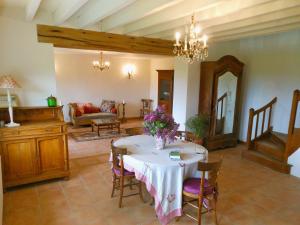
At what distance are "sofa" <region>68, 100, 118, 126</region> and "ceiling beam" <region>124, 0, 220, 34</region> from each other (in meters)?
4.22

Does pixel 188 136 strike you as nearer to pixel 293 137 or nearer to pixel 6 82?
pixel 293 137

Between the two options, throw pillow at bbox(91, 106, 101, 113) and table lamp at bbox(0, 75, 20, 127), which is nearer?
table lamp at bbox(0, 75, 20, 127)

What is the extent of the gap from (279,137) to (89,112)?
5760 millimetres

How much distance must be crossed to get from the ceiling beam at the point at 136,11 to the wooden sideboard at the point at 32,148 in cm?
171

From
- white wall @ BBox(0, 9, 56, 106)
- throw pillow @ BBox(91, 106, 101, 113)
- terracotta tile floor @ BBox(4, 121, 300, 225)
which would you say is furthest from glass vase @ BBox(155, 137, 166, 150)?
throw pillow @ BBox(91, 106, 101, 113)

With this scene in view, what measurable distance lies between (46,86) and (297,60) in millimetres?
4993

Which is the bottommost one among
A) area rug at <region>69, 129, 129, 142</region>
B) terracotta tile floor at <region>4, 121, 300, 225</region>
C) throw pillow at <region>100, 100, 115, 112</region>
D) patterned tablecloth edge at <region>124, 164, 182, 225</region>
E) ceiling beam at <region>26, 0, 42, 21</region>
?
terracotta tile floor at <region>4, 121, 300, 225</region>

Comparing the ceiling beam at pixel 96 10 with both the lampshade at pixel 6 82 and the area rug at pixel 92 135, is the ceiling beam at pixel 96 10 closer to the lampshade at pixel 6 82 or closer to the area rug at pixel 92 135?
the lampshade at pixel 6 82

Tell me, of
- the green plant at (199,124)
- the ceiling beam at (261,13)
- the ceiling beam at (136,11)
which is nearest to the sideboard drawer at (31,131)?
the ceiling beam at (136,11)

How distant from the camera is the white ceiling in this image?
2.63 meters

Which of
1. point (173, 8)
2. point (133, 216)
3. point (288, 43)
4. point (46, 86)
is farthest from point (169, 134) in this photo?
point (288, 43)

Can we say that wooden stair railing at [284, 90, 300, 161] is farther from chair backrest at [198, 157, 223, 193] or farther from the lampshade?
the lampshade

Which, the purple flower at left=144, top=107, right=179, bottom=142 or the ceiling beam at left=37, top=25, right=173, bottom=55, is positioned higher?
the ceiling beam at left=37, top=25, right=173, bottom=55

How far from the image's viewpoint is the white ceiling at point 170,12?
263 cm
